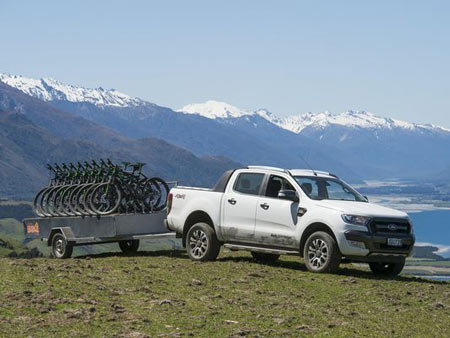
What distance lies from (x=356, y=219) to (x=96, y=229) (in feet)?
24.7

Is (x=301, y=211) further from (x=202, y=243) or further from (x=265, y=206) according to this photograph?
(x=202, y=243)

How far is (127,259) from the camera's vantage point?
19.4 m

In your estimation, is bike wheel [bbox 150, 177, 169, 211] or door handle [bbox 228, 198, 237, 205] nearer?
door handle [bbox 228, 198, 237, 205]

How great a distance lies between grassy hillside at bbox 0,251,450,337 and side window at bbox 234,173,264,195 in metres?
1.72

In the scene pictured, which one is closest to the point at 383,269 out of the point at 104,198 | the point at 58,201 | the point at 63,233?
the point at 104,198

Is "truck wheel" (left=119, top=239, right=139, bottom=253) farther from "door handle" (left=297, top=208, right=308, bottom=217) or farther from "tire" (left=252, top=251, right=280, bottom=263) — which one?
"door handle" (left=297, top=208, right=308, bottom=217)

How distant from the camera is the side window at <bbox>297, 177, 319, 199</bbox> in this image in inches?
668

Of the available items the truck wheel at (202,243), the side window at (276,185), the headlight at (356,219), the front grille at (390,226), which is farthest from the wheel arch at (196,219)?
the front grille at (390,226)

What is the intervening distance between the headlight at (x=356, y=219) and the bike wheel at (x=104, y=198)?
6968 mm

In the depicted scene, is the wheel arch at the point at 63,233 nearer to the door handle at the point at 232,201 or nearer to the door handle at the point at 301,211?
the door handle at the point at 232,201

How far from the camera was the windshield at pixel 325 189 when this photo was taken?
17.1m

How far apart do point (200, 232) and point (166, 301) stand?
602 centimetres

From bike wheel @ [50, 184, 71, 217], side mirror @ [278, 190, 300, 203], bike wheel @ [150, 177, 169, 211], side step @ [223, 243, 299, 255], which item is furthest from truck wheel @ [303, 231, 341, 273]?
bike wheel @ [50, 184, 71, 217]

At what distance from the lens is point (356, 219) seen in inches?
624
